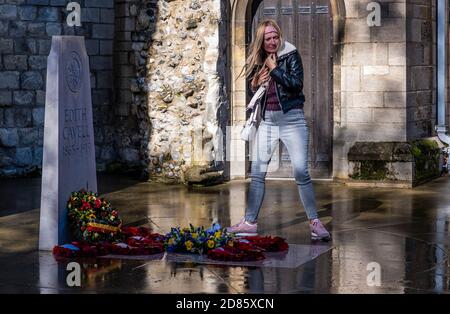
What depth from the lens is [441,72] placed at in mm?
13531

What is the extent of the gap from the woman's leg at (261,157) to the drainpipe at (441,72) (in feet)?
17.3

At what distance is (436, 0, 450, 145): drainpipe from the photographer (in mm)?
13398

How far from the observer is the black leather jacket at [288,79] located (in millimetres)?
8586

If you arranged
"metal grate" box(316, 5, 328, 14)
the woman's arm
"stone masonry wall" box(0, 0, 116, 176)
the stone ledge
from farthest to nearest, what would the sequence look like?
"stone masonry wall" box(0, 0, 116, 176)
"metal grate" box(316, 5, 328, 14)
the stone ledge
the woman's arm

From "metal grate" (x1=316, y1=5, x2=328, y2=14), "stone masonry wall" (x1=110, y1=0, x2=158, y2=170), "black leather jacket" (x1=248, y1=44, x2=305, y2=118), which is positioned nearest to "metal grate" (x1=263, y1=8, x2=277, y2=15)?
"metal grate" (x1=316, y1=5, x2=328, y2=14)

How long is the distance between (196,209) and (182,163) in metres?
2.23

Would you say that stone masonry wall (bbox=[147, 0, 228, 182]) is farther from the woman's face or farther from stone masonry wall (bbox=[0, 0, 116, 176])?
the woman's face

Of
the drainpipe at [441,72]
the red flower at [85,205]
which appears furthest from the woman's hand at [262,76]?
the drainpipe at [441,72]

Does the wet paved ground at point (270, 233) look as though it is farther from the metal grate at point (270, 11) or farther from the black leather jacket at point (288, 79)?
the metal grate at point (270, 11)

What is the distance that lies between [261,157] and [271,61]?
0.84 meters

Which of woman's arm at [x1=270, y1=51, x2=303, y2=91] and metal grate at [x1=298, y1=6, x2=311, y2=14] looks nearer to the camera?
woman's arm at [x1=270, y1=51, x2=303, y2=91]

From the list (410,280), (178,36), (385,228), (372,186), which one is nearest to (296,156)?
(385,228)

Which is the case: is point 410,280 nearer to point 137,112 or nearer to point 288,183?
point 288,183

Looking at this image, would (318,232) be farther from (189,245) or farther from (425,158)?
(425,158)
